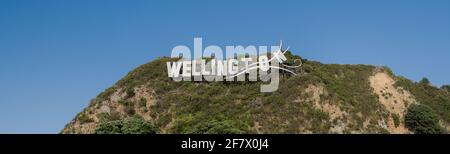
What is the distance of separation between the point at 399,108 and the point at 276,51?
61.1 feet

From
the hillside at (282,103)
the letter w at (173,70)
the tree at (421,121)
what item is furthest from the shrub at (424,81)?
the letter w at (173,70)

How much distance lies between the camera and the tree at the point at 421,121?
95.0m

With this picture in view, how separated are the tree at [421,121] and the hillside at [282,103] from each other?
0.83 feet

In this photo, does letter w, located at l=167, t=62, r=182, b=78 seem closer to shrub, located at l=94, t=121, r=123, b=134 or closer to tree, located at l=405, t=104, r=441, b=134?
shrub, located at l=94, t=121, r=123, b=134

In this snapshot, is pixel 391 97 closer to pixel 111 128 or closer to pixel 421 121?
pixel 421 121

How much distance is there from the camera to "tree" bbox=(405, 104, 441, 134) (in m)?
95.0

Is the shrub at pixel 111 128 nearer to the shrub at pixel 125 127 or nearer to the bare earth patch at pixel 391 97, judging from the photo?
the shrub at pixel 125 127

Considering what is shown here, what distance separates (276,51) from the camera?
9744cm

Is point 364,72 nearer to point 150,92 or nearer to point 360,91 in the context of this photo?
point 360,91

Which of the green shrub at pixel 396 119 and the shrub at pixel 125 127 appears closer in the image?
the shrub at pixel 125 127

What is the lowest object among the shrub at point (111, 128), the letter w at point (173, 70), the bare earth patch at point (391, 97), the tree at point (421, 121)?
the shrub at point (111, 128)

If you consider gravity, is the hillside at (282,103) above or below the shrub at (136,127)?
above
